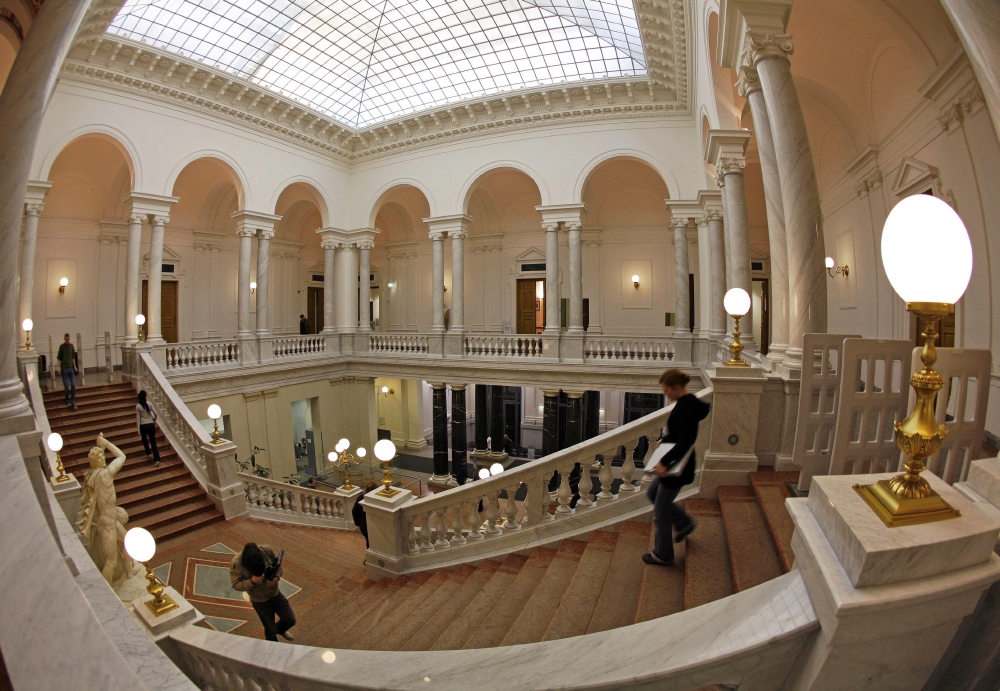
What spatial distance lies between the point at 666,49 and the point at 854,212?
5.81m

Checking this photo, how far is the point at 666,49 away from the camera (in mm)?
11891

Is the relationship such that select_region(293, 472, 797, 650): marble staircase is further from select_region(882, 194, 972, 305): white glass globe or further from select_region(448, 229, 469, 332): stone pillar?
select_region(448, 229, 469, 332): stone pillar

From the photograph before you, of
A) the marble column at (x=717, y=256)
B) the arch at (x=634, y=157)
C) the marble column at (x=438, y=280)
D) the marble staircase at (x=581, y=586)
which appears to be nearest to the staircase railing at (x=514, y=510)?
the marble staircase at (x=581, y=586)

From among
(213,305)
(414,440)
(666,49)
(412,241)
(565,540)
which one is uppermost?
(666,49)

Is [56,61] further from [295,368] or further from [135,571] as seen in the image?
[295,368]

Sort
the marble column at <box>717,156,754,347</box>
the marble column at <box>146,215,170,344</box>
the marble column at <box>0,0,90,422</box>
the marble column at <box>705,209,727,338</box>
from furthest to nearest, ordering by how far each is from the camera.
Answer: the marble column at <box>146,215,170,344</box> → the marble column at <box>705,209,727,338</box> → the marble column at <box>717,156,754,347</box> → the marble column at <box>0,0,90,422</box>

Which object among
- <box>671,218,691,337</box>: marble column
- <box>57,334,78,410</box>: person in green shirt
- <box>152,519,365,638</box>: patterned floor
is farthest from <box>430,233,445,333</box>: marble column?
<box>57,334,78,410</box>: person in green shirt

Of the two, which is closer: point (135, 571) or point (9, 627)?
point (9, 627)

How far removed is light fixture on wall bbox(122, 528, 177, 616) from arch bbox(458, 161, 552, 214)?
13.7 metres

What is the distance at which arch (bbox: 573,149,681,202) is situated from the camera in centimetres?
1416

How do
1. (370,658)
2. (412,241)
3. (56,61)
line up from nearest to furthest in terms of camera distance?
(370,658) → (56,61) → (412,241)

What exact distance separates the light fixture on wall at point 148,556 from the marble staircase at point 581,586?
150cm

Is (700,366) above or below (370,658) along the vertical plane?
above

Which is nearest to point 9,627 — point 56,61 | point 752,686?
point 752,686
